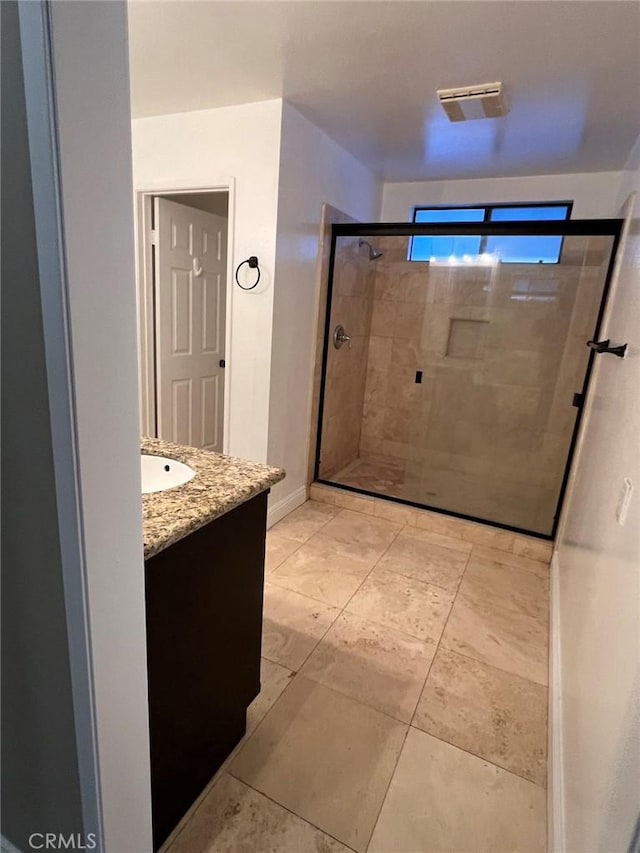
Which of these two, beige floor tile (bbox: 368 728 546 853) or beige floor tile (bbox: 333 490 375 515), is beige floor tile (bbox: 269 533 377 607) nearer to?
beige floor tile (bbox: 333 490 375 515)

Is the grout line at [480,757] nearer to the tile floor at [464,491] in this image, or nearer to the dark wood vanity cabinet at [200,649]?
the dark wood vanity cabinet at [200,649]

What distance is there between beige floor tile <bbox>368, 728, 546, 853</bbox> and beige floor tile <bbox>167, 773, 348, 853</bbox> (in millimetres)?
188

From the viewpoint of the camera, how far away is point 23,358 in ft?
2.15

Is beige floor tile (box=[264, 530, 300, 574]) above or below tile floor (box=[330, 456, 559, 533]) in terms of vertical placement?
below

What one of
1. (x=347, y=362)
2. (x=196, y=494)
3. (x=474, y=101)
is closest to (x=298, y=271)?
(x=347, y=362)

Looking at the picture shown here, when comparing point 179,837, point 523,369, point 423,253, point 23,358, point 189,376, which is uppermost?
point 423,253

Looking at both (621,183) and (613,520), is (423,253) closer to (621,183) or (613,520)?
(621,183)

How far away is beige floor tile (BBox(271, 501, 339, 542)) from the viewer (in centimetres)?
285

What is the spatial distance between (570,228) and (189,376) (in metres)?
2.62

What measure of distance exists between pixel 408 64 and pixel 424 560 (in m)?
2.47

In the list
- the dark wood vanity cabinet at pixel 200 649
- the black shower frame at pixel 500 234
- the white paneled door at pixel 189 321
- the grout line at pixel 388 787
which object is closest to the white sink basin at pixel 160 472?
the dark wood vanity cabinet at pixel 200 649

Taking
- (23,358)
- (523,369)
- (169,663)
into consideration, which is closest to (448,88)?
(523,369)

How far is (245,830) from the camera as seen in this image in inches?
48.6

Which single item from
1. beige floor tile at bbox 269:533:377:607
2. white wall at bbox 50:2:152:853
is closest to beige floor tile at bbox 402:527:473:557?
beige floor tile at bbox 269:533:377:607
